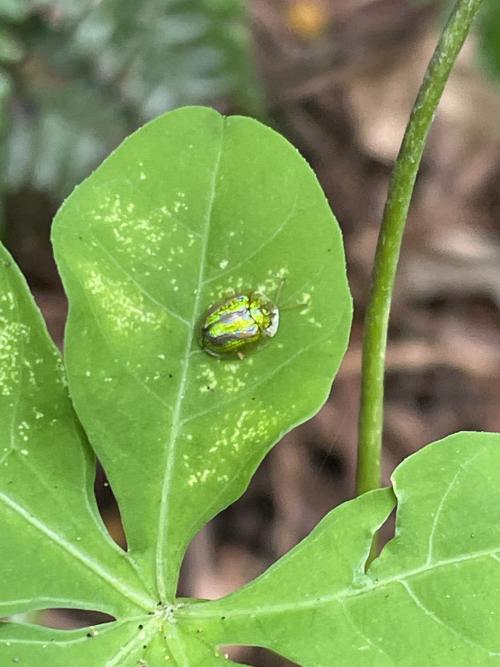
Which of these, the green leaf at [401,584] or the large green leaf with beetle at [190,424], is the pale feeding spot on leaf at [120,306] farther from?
the green leaf at [401,584]

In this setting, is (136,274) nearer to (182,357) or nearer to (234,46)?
(182,357)

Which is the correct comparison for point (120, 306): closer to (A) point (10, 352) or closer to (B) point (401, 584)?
(A) point (10, 352)

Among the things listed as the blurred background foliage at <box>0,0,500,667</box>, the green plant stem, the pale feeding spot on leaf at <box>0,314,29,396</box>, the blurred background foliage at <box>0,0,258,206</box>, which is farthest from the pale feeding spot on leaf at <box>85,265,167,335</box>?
the blurred background foliage at <box>0,0,258,206</box>

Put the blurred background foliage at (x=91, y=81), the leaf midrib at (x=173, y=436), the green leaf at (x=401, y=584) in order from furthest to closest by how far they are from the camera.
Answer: the blurred background foliage at (x=91, y=81), the leaf midrib at (x=173, y=436), the green leaf at (x=401, y=584)

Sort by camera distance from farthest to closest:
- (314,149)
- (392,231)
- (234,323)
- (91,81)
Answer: (314,149)
(91,81)
(392,231)
(234,323)

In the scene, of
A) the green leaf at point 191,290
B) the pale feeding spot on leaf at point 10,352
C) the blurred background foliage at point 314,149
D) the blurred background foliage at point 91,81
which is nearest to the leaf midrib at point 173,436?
the green leaf at point 191,290

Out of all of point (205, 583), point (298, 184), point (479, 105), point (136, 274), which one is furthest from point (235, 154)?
point (479, 105)

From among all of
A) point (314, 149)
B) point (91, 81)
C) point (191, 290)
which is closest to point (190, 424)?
point (191, 290)
